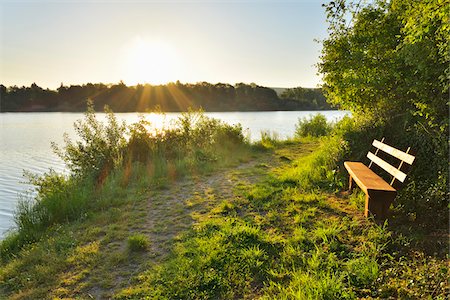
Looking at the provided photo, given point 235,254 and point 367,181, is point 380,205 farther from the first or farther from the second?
point 235,254

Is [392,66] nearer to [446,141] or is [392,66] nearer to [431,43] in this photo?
[431,43]

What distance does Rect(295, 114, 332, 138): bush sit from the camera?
16817 mm

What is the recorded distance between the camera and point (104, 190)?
6824mm

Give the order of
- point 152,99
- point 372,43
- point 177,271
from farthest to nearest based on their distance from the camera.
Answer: point 152,99 < point 372,43 < point 177,271

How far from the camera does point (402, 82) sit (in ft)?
17.5

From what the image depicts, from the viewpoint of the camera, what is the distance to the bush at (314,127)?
1682cm

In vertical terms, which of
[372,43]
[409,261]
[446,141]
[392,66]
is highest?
[372,43]

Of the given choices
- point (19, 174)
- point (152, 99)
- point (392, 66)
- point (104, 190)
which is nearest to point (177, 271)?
point (104, 190)

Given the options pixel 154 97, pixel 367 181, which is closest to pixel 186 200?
pixel 367 181

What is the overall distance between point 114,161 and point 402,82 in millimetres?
7441

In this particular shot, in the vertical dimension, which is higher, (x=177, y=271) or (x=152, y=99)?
(x=152, y=99)

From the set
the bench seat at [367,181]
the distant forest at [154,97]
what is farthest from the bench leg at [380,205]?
the distant forest at [154,97]

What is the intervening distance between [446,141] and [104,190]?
6.67 meters

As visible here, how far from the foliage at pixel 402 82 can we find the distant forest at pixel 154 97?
51400 mm
